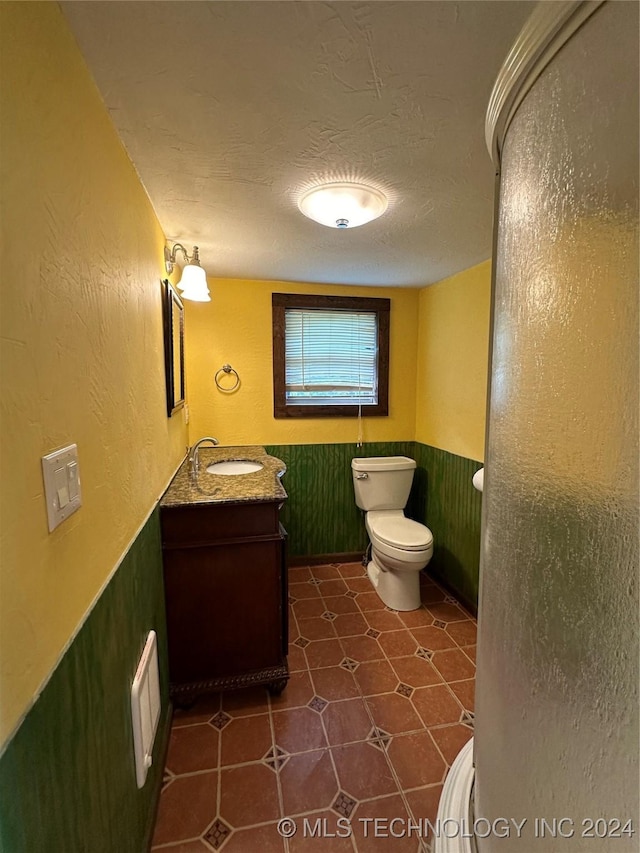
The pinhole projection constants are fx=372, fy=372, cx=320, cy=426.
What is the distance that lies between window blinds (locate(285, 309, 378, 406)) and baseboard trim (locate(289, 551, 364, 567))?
3.92ft

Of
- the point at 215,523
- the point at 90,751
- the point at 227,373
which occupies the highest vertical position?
the point at 227,373

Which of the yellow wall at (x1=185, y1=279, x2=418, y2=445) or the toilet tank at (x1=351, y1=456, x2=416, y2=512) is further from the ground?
the yellow wall at (x1=185, y1=279, x2=418, y2=445)

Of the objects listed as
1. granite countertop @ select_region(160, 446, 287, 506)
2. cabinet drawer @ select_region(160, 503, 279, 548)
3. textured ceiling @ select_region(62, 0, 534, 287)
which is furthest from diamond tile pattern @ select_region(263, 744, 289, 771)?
textured ceiling @ select_region(62, 0, 534, 287)

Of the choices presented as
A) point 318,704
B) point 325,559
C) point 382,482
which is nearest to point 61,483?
point 318,704

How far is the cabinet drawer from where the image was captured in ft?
5.09

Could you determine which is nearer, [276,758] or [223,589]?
[276,758]

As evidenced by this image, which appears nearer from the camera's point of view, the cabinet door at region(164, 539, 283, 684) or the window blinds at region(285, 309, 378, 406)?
the cabinet door at region(164, 539, 283, 684)

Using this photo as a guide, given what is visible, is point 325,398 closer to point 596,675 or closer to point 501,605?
point 501,605

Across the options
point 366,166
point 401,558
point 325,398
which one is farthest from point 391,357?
point 366,166

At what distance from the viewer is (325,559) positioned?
Answer: 294cm

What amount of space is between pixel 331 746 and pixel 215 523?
3.23 feet

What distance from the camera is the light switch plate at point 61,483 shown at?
2.04ft

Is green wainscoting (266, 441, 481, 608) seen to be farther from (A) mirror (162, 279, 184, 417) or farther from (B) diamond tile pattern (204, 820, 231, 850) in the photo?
(B) diamond tile pattern (204, 820, 231, 850)

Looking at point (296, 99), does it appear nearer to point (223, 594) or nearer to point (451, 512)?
point (223, 594)
